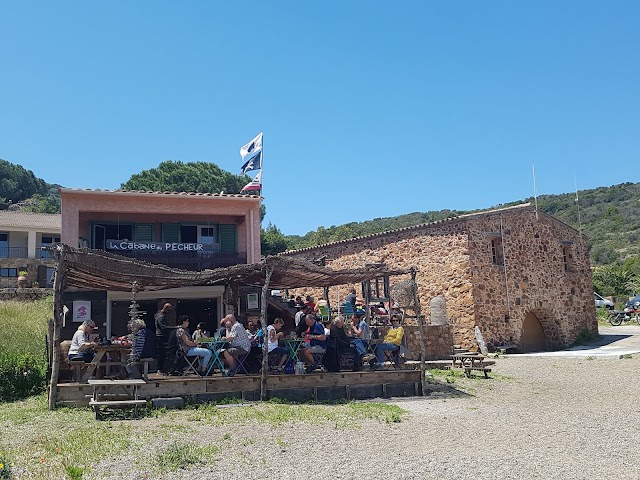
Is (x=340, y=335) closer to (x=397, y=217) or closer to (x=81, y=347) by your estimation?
(x=81, y=347)

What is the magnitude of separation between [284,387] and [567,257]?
634 inches

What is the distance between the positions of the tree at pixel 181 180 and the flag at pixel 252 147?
16.1 meters

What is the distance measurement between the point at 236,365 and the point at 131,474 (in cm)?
468

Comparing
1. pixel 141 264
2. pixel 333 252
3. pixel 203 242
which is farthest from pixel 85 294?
pixel 333 252

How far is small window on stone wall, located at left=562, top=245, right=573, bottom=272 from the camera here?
22355 mm

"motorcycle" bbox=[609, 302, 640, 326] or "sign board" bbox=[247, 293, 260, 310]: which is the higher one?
"sign board" bbox=[247, 293, 260, 310]

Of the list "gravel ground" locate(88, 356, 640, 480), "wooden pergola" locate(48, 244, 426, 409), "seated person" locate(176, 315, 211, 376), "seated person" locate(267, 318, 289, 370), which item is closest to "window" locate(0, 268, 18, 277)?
"wooden pergola" locate(48, 244, 426, 409)

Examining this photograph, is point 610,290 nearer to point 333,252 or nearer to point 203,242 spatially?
point 333,252

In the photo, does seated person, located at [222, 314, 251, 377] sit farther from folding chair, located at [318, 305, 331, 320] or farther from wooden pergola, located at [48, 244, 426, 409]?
folding chair, located at [318, 305, 331, 320]

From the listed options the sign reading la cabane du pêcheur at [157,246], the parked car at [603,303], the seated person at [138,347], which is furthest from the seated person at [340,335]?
the parked car at [603,303]

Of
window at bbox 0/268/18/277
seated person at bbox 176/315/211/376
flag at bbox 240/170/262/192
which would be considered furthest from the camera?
window at bbox 0/268/18/277

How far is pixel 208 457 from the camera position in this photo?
246 inches

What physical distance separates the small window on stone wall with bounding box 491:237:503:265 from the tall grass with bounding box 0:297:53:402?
1386 centimetres

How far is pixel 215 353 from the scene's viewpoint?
9969 mm
